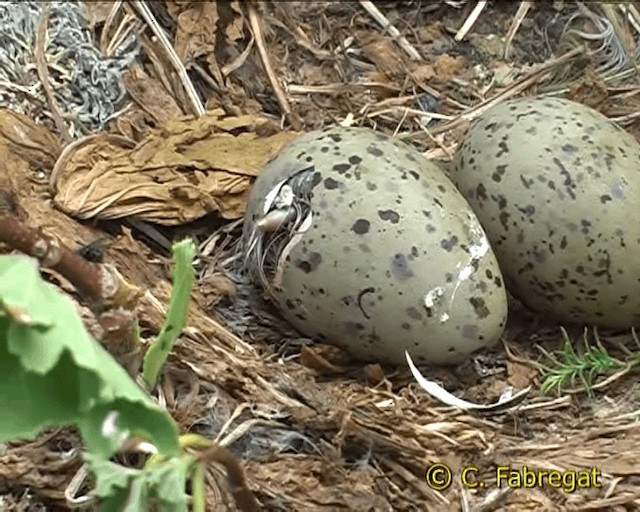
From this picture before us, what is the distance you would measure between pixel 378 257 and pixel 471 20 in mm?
840

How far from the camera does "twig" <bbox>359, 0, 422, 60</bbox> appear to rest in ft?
7.00

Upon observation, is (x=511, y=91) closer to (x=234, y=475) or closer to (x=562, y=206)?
(x=562, y=206)

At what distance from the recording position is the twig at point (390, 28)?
2135 mm

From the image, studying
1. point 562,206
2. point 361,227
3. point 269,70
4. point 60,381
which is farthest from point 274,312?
point 60,381

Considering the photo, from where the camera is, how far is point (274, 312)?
65.0 inches

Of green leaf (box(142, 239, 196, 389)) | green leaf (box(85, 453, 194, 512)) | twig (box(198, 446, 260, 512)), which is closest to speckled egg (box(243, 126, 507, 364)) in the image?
green leaf (box(142, 239, 196, 389))

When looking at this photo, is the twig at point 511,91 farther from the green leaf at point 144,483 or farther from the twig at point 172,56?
the green leaf at point 144,483

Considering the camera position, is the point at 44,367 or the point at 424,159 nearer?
the point at 44,367

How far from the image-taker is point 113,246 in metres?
1.59

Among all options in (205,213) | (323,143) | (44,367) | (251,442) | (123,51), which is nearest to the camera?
(44,367)

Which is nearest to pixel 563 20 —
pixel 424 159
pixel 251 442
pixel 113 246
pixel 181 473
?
pixel 424 159

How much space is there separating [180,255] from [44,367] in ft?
1.18

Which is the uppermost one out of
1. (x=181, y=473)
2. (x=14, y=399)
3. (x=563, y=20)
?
(x=14, y=399)

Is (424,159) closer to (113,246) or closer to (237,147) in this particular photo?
(237,147)
